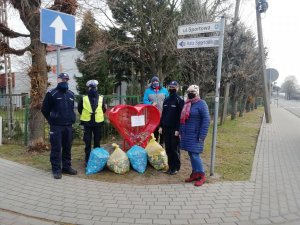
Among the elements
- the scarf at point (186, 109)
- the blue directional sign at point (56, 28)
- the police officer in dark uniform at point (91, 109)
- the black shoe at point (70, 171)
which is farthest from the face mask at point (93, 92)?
the scarf at point (186, 109)

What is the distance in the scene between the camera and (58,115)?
6082mm

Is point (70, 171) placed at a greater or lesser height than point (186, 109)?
lesser

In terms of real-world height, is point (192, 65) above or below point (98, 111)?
above

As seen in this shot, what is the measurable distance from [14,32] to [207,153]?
19.7 feet

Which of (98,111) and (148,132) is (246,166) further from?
(98,111)

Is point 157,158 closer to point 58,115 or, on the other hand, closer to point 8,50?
point 58,115

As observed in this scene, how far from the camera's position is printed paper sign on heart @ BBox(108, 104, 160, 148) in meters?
7.17

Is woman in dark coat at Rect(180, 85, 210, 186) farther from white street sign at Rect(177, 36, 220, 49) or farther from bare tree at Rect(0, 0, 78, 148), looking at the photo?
bare tree at Rect(0, 0, 78, 148)

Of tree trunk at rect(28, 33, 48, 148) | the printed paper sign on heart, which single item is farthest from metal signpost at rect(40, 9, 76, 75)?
tree trunk at rect(28, 33, 48, 148)

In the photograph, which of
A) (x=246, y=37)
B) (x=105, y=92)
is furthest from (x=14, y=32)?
(x=105, y=92)

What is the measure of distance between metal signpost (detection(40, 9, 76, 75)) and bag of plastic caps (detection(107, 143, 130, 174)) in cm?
238

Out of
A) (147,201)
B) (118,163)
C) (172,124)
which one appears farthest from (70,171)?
(172,124)

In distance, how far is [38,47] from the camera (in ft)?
27.1

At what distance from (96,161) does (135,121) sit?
4.57 feet
